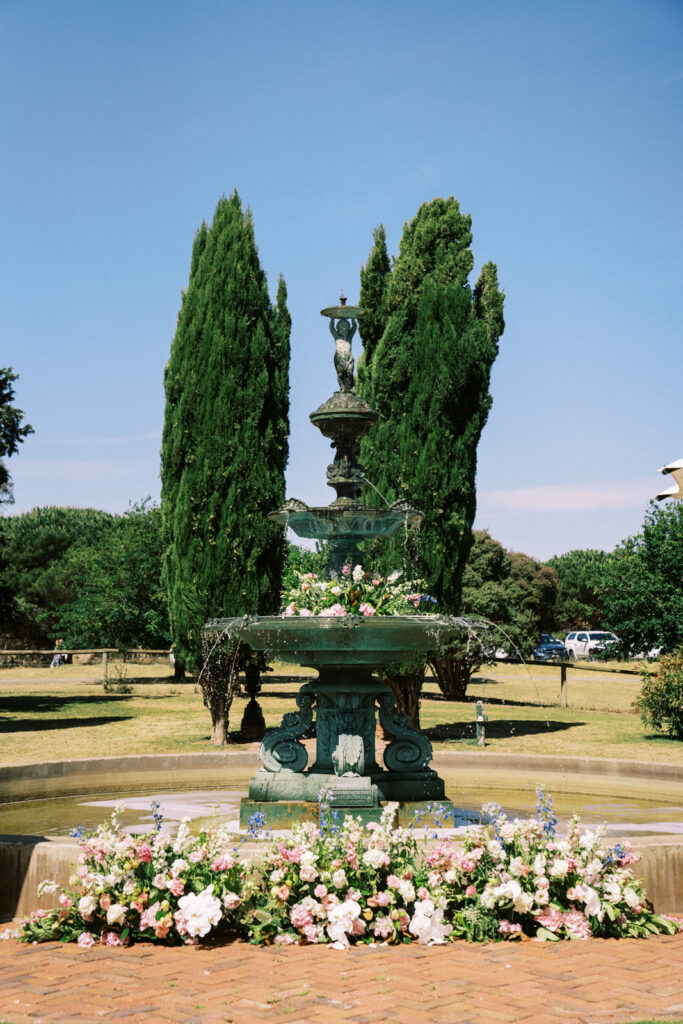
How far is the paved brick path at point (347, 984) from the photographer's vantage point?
413 cm

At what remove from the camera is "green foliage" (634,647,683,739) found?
17.7m

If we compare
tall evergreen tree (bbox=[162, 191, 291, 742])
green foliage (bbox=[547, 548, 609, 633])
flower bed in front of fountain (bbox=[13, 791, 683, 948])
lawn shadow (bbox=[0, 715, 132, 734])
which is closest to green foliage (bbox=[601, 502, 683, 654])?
tall evergreen tree (bbox=[162, 191, 291, 742])

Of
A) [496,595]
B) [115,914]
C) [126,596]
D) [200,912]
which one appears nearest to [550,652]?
[496,595]

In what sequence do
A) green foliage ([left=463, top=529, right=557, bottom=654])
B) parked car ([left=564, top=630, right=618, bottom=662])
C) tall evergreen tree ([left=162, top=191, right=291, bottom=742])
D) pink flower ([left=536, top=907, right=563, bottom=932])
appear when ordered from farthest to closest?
1. parked car ([left=564, top=630, right=618, bottom=662])
2. green foliage ([left=463, top=529, right=557, bottom=654])
3. tall evergreen tree ([left=162, top=191, right=291, bottom=742])
4. pink flower ([left=536, top=907, right=563, bottom=932])

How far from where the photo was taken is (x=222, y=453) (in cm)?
1678

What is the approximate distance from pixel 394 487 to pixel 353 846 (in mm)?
12699

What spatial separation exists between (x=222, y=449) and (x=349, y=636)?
10057 mm

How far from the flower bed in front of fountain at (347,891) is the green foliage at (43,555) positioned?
2225 inches

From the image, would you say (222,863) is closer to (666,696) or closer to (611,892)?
(611,892)

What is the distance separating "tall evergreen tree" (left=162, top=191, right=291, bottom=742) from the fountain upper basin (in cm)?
908

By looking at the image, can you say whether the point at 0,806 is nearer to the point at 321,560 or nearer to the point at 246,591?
the point at 321,560

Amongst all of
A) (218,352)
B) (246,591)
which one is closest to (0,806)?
(246,591)

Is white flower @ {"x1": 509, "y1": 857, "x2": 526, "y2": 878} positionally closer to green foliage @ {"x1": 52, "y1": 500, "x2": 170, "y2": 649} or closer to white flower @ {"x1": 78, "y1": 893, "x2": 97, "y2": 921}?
white flower @ {"x1": 78, "y1": 893, "x2": 97, "y2": 921}

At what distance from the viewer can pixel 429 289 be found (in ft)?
59.6
